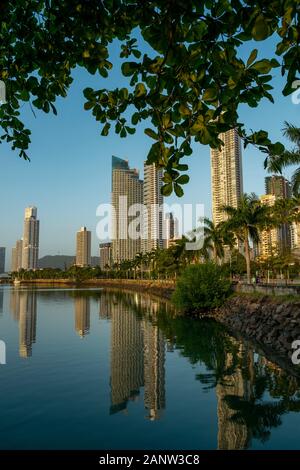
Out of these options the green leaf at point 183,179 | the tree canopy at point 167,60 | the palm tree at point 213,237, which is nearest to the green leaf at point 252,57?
the tree canopy at point 167,60

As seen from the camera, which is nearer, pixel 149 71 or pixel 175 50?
pixel 175 50

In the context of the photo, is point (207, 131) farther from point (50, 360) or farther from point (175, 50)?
point (50, 360)

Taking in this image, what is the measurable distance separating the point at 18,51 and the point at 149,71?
157 cm

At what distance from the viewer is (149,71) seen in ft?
11.2

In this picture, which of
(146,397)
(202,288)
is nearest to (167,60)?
(146,397)

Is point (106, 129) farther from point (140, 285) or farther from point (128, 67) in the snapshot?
point (140, 285)

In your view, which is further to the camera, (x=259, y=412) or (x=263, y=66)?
(x=259, y=412)

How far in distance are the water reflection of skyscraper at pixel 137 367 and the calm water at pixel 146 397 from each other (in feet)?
0.18

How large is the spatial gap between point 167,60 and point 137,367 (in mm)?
17928

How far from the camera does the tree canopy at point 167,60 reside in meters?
2.89

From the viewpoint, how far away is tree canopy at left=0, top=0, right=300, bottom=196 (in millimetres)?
2887

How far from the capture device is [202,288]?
3578 centimetres

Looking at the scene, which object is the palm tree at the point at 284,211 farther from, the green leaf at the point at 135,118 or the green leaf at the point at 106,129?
the green leaf at the point at 135,118
